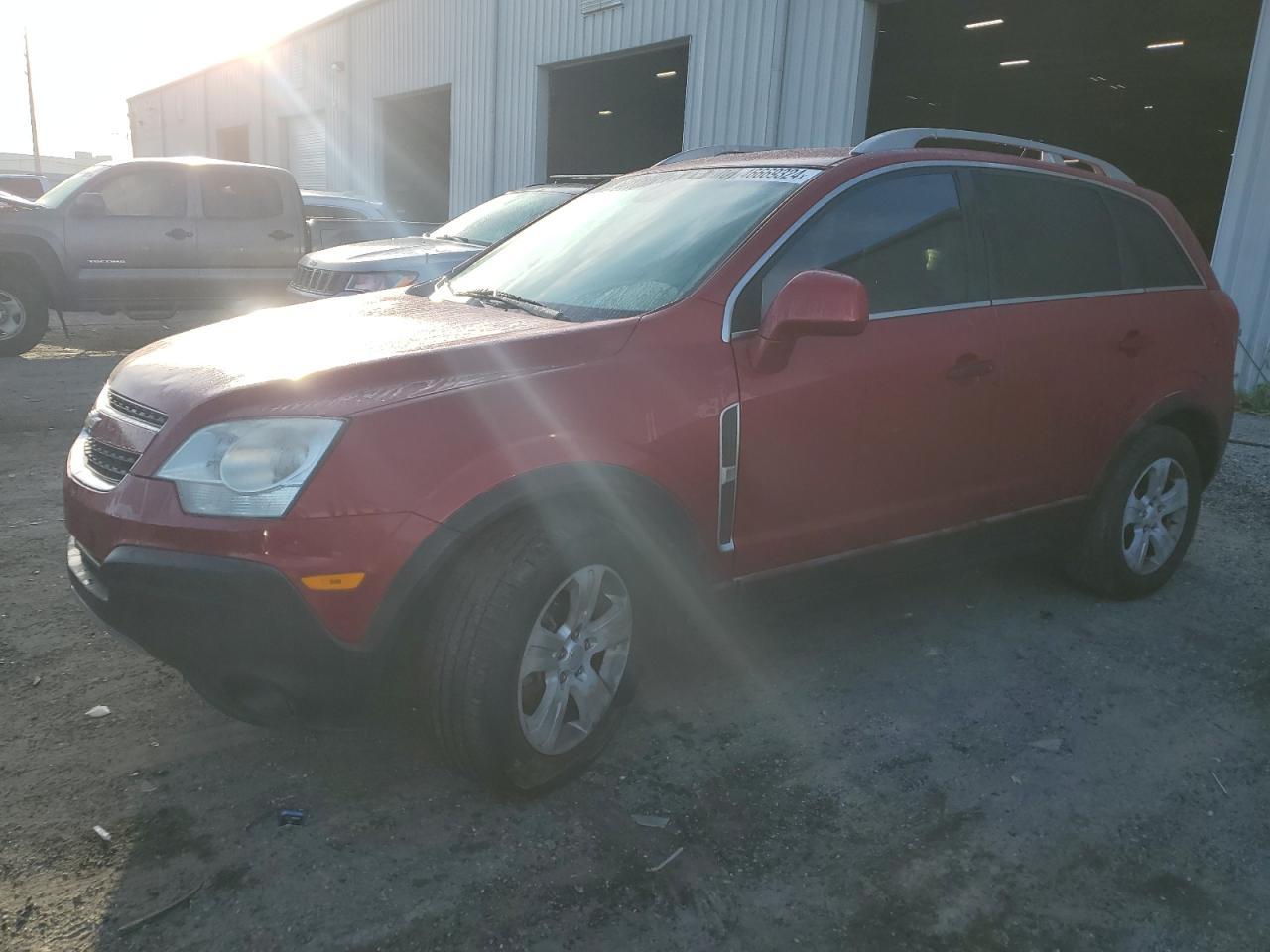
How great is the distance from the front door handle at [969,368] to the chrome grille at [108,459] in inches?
99.4

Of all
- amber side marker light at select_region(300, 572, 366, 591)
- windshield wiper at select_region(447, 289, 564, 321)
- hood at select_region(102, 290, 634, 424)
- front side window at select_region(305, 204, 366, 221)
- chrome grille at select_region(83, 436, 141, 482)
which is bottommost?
amber side marker light at select_region(300, 572, 366, 591)

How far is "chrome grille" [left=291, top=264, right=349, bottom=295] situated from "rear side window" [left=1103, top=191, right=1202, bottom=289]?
5.97m

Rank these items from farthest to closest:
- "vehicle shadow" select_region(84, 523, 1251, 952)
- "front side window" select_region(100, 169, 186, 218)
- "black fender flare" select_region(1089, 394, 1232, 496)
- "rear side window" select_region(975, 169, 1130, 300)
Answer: "front side window" select_region(100, 169, 186, 218)
"black fender flare" select_region(1089, 394, 1232, 496)
"rear side window" select_region(975, 169, 1130, 300)
"vehicle shadow" select_region(84, 523, 1251, 952)

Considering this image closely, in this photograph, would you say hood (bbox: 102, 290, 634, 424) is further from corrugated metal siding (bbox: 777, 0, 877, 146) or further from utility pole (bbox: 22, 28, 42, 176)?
utility pole (bbox: 22, 28, 42, 176)

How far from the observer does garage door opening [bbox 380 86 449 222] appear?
22.3 m

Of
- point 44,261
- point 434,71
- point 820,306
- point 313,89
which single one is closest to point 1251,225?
point 820,306

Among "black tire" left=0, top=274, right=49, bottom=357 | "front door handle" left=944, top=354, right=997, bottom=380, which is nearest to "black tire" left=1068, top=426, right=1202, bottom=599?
"front door handle" left=944, top=354, right=997, bottom=380

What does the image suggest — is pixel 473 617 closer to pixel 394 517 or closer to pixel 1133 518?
pixel 394 517

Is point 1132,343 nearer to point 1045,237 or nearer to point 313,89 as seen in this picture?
point 1045,237

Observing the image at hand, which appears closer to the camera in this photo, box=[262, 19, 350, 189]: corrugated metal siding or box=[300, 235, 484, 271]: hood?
box=[300, 235, 484, 271]: hood

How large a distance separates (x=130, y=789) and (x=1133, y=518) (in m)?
3.92

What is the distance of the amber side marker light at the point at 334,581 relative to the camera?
2.31 metres

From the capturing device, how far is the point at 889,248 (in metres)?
3.41

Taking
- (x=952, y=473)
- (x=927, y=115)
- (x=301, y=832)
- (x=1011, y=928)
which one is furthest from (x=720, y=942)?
(x=927, y=115)
